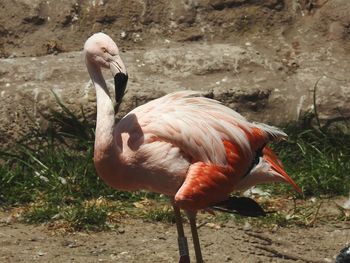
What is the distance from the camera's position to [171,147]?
4.02 m

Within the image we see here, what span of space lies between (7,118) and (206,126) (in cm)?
205

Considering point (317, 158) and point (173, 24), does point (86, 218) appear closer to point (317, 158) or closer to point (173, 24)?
point (317, 158)

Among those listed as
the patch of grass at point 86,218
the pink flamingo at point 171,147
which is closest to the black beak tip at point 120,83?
the pink flamingo at point 171,147

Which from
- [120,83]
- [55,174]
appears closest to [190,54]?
[55,174]

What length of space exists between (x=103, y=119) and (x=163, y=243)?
3.65 feet

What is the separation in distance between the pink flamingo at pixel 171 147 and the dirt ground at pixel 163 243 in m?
0.57

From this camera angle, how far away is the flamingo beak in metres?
3.92

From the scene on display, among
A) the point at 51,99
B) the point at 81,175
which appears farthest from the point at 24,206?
the point at 51,99

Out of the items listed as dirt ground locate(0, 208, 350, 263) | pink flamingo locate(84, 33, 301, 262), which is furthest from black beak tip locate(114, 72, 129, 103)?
dirt ground locate(0, 208, 350, 263)

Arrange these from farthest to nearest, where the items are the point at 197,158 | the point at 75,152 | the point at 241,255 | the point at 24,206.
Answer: the point at 75,152 → the point at 24,206 → the point at 241,255 → the point at 197,158

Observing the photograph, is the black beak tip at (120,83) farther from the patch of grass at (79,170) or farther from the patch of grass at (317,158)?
the patch of grass at (317,158)

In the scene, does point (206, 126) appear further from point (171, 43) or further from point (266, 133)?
point (171, 43)

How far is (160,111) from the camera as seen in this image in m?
4.15

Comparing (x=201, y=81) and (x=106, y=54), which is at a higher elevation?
(x=106, y=54)
